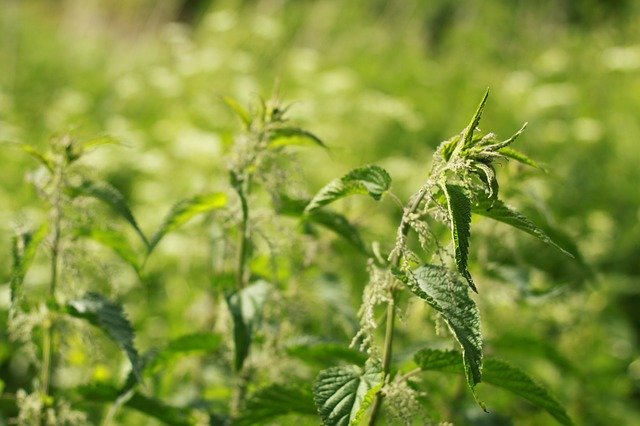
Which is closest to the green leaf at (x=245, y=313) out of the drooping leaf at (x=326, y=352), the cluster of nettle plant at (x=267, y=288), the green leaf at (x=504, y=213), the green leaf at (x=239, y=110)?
the cluster of nettle plant at (x=267, y=288)

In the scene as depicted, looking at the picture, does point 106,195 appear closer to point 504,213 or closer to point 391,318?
Result: point 391,318

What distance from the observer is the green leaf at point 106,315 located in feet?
4.86

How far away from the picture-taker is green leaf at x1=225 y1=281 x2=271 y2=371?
148cm

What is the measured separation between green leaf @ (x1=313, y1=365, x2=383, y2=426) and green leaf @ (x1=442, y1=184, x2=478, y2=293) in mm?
268

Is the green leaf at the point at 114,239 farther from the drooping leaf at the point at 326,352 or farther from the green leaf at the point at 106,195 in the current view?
the drooping leaf at the point at 326,352

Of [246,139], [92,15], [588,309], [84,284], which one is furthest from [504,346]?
[92,15]

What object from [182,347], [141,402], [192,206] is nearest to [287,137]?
[192,206]

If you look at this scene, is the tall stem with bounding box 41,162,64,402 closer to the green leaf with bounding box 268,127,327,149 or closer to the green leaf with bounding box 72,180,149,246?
the green leaf with bounding box 72,180,149,246

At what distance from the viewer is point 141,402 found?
5.17 ft

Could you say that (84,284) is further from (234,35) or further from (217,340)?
(234,35)

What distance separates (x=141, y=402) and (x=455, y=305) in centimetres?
72

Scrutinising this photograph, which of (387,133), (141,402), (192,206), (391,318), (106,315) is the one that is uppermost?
(387,133)

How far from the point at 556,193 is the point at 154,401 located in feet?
12.6

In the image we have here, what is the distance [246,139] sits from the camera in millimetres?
1558
